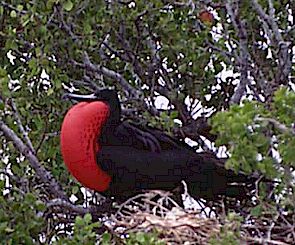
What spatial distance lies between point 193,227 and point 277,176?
0.57 ft

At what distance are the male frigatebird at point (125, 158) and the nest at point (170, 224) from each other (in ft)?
0.56

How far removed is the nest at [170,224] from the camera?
1187mm

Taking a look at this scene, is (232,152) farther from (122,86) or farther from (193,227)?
(122,86)

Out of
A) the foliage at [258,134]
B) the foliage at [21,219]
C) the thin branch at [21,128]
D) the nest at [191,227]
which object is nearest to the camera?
the foliage at [258,134]

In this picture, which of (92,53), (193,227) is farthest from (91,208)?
(193,227)

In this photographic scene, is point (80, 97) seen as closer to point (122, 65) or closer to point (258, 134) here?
point (122, 65)

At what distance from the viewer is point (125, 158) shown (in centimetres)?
153

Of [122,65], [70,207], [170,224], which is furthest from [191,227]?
[122,65]

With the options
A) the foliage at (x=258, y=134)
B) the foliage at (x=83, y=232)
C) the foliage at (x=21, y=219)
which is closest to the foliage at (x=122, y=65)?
the foliage at (x=21, y=219)

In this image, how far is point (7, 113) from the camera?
1526mm

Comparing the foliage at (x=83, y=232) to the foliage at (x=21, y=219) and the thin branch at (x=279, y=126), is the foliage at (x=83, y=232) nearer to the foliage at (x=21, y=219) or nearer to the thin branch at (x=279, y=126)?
→ the foliage at (x=21, y=219)

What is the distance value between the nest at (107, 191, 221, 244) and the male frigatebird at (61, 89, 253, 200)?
17cm

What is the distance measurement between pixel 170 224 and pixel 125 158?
34cm

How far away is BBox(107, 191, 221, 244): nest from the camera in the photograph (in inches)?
46.7
